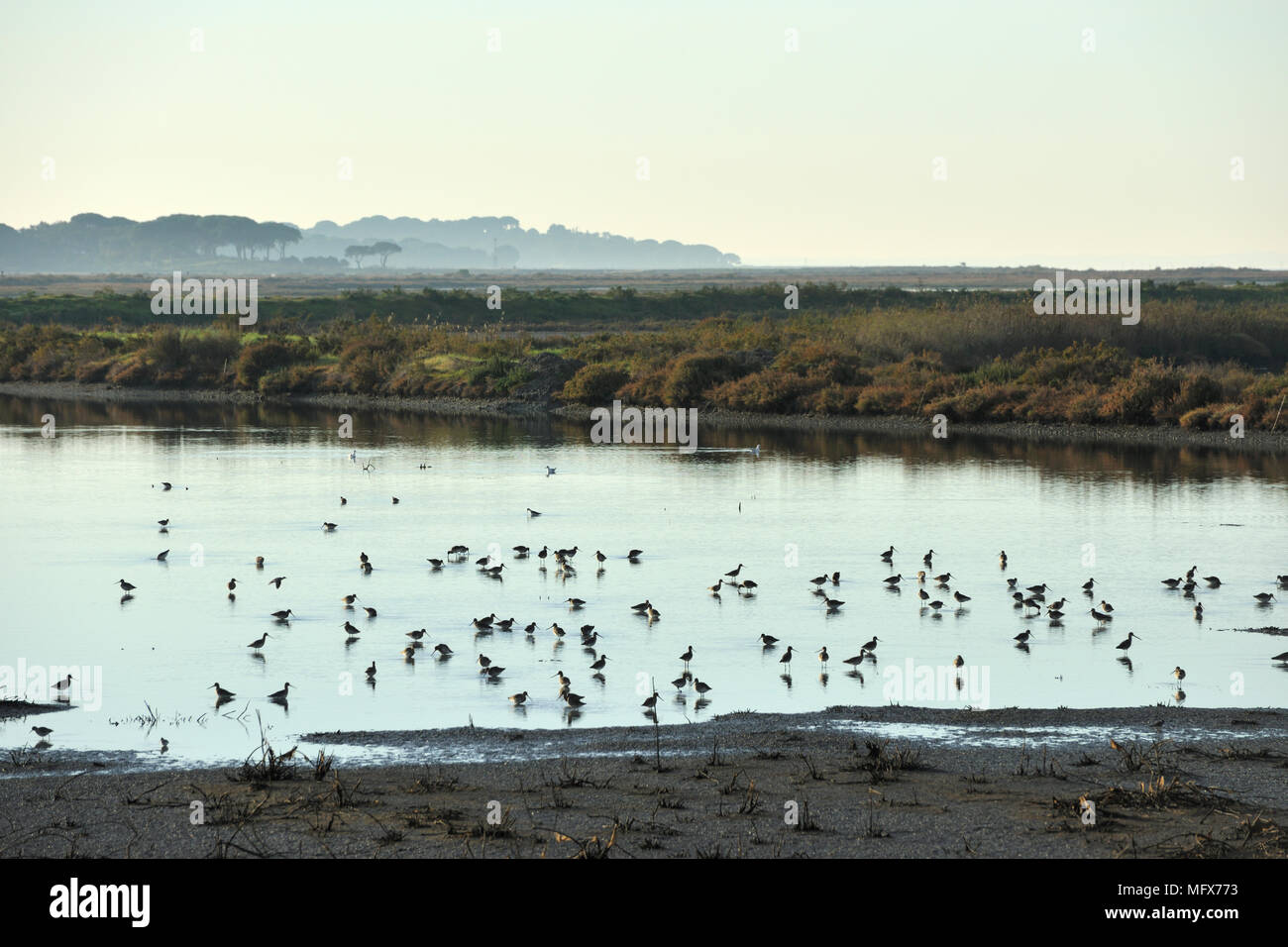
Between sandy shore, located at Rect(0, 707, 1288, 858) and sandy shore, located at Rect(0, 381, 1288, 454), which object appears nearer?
sandy shore, located at Rect(0, 707, 1288, 858)

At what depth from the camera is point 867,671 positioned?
18.7 metres

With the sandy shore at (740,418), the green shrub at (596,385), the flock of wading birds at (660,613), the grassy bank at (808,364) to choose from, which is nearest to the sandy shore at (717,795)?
the flock of wading birds at (660,613)

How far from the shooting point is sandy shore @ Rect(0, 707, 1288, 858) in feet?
36.6

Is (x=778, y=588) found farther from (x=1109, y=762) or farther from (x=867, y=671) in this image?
(x=1109, y=762)

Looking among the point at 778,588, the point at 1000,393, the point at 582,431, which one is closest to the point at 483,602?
the point at 778,588

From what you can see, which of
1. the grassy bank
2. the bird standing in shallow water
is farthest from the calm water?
the grassy bank

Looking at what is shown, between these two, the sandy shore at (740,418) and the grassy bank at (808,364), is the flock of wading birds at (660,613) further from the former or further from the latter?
the grassy bank at (808,364)

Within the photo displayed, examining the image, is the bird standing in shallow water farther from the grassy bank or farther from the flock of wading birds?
the grassy bank

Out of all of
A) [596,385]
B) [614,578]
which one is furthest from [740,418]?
[614,578]

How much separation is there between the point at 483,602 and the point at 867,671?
727 cm

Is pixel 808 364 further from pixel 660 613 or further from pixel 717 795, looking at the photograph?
pixel 717 795

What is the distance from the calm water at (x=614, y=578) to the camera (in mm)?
17531

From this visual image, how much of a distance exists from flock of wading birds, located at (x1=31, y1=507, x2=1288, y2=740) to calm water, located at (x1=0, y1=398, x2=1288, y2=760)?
0.62ft

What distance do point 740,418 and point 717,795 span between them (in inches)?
1900
